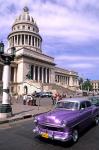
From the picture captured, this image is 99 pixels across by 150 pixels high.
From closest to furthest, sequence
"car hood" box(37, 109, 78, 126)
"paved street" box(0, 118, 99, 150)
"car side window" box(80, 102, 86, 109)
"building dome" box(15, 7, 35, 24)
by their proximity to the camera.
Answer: "paved street" box(0, 118, 99, 150), "car hood" box(37, 109, 78, 126), "car side window" box(80, 102, 86, 109), "building dome" box(15, 7, 35, 24)

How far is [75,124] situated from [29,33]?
104739mm

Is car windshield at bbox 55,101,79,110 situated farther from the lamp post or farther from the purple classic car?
the lamp post

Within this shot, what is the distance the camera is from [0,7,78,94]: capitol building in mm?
88031

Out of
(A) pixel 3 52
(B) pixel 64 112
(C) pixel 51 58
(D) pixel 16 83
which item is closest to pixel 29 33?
(C) pixel 51 58

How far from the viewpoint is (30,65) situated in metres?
94.1

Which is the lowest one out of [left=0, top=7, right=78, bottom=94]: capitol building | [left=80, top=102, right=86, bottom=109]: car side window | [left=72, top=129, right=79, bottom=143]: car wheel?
[left=72, top=129, right=79, bottom=143]: car wheel

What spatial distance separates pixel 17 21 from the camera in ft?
378

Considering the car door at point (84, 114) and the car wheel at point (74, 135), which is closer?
the car wheel at point (74, 135)

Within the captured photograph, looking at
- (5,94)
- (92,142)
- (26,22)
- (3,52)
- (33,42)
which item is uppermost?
(26,22)

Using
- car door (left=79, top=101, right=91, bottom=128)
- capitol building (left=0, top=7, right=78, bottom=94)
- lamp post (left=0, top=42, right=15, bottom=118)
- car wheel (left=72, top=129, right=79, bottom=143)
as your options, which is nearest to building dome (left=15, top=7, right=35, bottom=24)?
capitol building (left=0, top=7, right=78, bottom=94)

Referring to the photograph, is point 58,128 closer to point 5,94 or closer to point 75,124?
point 75,124

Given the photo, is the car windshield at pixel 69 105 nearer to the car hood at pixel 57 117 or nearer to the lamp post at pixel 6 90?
the car hood at pixel 57 117

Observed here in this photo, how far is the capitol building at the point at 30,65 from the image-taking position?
88031 mm

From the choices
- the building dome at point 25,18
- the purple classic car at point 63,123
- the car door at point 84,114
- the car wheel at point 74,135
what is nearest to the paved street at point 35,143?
the car wheel at point 74,135
